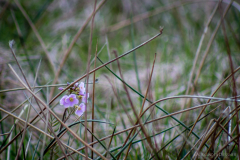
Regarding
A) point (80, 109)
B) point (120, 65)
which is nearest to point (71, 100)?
point (80, 109)

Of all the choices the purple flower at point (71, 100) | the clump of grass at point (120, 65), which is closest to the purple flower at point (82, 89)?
the purple flower at point (71, 100)

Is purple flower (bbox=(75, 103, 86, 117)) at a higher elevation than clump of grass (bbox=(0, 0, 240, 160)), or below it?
below

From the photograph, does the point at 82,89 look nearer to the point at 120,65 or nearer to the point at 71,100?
the point at 71,100

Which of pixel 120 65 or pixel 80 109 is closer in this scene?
pixel 80 109

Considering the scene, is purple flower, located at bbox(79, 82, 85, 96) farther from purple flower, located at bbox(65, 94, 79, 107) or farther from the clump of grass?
the clump of grass

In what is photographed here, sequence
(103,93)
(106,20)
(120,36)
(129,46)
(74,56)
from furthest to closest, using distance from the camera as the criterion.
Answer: (106,20) → (120,36) → (129,46) → (74,56) → (103,93)

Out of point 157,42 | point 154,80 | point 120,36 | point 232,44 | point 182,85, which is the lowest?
point 182,85

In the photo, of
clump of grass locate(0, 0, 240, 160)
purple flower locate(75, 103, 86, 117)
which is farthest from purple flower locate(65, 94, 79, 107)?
clump of grass locate(0, 0, 240, 160)

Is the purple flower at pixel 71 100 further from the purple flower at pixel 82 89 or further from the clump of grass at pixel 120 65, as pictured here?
the clump of grass at pixel 120 65

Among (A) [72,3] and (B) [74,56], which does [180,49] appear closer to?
(B) [74,56]

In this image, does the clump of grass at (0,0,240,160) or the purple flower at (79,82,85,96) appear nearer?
the purple flower at (79,82,85,96)

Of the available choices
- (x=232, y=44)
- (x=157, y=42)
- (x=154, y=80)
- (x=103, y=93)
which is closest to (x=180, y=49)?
(x=157, y=42)
